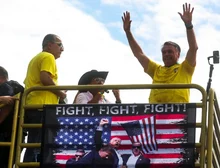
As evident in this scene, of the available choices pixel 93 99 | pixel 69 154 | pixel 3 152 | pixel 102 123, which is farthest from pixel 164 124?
pixel 3 152

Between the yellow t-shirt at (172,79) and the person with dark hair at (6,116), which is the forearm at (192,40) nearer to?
the yellow t-shirt at (172,79)

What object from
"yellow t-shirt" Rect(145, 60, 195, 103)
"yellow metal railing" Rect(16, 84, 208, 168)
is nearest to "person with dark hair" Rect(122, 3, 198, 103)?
"yellow t-shirt" Rect(145, 60, 195, 103)

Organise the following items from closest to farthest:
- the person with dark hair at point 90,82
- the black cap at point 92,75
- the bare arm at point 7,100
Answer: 1. the bare arm at point 7,100
2. the person with dark hair at point 90,82
3. the black cap at point 92,75

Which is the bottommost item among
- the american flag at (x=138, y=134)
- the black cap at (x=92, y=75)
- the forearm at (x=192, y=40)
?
the american flag at (x=138, y=134)

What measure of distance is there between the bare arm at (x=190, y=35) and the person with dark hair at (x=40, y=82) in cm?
162

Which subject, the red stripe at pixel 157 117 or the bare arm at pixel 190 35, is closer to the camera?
the red stripe at pixel 157 117

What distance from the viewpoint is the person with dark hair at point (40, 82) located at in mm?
5805

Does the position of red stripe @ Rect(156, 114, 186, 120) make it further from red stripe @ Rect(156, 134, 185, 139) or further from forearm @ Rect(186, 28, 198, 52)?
forearm @ Rect(186, 28, 198, 52)

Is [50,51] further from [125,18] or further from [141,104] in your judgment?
[141,104]

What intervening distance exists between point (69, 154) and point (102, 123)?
1.51 feet

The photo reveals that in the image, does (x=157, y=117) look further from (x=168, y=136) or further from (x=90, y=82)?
(x=90, y=82)

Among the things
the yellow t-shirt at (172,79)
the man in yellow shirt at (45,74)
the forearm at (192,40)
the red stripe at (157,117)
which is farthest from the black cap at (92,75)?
the red stripe at (157,117)

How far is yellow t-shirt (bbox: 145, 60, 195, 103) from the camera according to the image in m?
5.82

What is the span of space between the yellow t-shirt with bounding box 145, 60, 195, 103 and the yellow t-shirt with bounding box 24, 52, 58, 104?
123 cm
